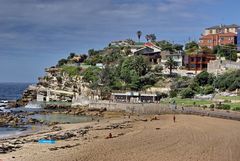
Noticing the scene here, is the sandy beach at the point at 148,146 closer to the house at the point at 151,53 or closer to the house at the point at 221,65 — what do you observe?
the house at the point at 221,65

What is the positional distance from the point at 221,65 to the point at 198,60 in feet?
31.5

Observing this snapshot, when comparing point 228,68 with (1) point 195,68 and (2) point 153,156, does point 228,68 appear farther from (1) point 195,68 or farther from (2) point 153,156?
(2) point 153,156

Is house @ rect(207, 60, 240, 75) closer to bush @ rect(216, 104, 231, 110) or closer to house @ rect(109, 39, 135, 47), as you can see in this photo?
bush @ rect(216, 104, 231, 110)

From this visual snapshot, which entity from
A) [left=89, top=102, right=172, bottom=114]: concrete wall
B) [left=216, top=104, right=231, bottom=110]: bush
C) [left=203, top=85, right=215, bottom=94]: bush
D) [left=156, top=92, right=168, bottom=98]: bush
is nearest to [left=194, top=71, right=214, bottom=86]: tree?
[left=203, top=85, right=215, bottom=94]: bush

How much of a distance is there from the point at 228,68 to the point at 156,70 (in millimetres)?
17606

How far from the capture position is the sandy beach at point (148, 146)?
1144 inches

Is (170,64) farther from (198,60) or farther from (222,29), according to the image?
(222,29)

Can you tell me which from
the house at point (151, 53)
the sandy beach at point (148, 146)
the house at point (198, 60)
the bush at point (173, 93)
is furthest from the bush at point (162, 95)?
the sandy beach at point (148, 146)

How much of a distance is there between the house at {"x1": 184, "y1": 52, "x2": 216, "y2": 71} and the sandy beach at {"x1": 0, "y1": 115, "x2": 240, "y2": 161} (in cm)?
5793

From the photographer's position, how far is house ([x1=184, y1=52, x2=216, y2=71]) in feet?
335

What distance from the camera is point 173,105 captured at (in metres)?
64.4

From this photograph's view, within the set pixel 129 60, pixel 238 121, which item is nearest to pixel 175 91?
pixel 129 60

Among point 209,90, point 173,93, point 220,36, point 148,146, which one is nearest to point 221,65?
point 173,93

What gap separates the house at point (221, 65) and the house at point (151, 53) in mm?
21920
